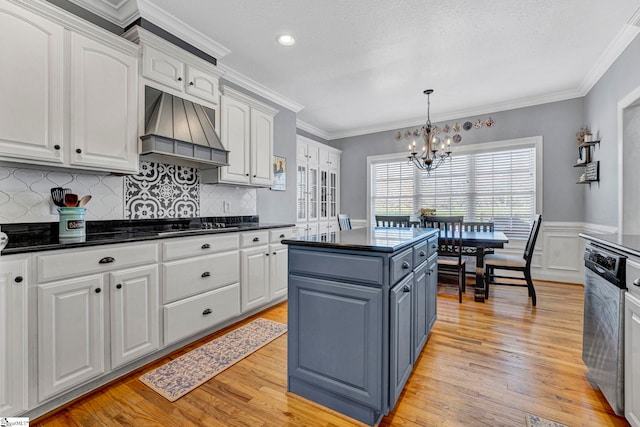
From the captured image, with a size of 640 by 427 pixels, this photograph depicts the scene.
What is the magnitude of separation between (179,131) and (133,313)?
4.91 ft

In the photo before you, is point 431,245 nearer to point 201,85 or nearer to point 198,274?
point 198,274

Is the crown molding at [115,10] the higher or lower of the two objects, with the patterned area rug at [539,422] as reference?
higher

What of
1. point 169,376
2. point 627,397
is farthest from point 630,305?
point 169,376

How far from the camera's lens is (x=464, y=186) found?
5.00m

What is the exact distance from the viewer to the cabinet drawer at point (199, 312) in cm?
222

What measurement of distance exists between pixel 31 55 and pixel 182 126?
0.98 meters

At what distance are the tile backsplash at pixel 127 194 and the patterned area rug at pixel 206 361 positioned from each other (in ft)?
4.18

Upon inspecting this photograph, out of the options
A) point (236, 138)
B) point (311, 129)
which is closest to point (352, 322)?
point (236, 138)

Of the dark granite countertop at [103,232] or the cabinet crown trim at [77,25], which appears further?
the cabinet crown trim at [77,25]

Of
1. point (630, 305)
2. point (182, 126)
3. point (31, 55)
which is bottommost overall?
point (630, 305)

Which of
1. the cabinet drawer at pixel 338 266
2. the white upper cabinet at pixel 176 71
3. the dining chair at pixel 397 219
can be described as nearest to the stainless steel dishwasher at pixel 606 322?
the cabinet drawer at pixel 338 266

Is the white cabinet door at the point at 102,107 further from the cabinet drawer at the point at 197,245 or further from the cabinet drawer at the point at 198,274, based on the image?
the cabinet drawer at the point at 198,274

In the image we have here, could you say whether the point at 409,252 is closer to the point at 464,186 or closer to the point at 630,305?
the point at 630,305

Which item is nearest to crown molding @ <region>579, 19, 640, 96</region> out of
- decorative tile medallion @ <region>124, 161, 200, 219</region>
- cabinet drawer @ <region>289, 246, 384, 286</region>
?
cabinet drawer @ <region>289, 246, 384, 286</region>
